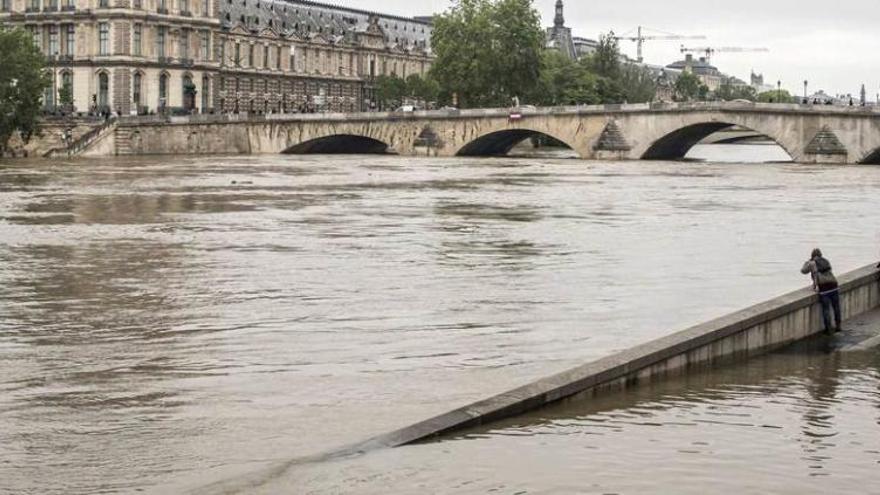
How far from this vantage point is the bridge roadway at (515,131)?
88.8 metres

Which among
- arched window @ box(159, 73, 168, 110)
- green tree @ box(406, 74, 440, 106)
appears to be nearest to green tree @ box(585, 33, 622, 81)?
green tree @ box(406, 74, 440, 106)

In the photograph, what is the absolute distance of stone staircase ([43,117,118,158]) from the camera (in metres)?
103

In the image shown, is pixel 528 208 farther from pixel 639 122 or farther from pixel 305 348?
pixel 639 122

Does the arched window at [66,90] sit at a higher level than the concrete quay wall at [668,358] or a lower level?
higher

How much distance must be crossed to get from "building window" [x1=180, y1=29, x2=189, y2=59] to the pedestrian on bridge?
11164cm

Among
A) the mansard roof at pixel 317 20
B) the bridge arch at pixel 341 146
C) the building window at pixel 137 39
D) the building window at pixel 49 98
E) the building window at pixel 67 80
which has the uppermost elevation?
the mansard roof at pixel 317 20

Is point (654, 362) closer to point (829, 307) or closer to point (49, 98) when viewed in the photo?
point (829, 307)

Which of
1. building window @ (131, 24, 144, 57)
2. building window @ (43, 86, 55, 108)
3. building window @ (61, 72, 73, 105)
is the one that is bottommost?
building window @ (43, 86, 55, 108)

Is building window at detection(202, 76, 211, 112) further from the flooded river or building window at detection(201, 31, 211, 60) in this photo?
the flooded river

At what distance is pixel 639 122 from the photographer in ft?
321

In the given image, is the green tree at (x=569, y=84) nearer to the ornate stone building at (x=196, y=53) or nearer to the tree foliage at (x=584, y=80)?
the tree foliage at (x=584, y=80)

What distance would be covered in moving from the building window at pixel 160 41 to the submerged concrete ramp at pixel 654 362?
10768 cm

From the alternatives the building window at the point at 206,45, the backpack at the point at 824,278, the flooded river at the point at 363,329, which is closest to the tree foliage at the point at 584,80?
the building window at the point at 206,45

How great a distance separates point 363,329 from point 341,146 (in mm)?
97234
